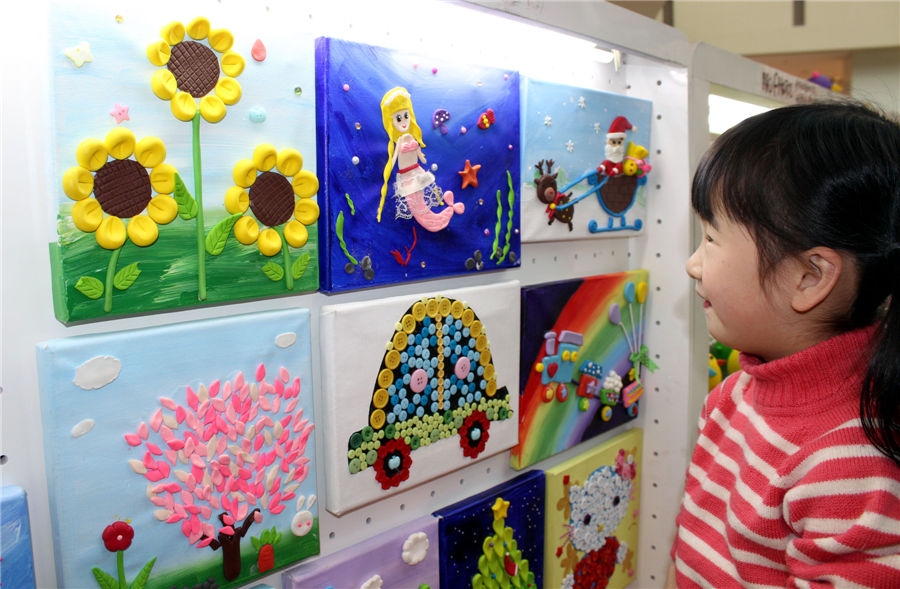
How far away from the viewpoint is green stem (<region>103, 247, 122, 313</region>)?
50 centimetres

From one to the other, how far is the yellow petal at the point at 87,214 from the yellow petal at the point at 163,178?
0.05m

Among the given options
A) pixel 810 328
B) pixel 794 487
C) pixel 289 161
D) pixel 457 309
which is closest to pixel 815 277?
pixel 810 328

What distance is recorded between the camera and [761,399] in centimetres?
64

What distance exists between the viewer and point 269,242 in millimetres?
585

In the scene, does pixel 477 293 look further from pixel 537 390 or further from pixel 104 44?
pixel 104 44

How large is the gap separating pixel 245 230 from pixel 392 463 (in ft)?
0.99

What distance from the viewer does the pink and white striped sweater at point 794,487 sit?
504 mm

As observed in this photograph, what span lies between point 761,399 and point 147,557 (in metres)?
0.58

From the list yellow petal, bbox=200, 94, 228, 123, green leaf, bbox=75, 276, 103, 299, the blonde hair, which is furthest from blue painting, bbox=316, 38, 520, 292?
green leaf, bbox=75, 276, 103, 299

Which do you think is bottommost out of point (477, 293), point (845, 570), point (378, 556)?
point (378, 556)

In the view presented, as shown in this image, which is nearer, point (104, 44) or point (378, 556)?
point (104, 44)

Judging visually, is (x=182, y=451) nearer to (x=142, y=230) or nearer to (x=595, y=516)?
(x=142, y=230)

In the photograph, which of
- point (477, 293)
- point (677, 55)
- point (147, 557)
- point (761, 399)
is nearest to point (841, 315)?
point (761, 399)

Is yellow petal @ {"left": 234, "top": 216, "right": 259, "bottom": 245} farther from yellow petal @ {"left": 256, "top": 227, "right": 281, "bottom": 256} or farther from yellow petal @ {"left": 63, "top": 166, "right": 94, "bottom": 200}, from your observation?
yellow petal @ {"left": 63, "top": 166, "right": 94, "bottom": 200}
